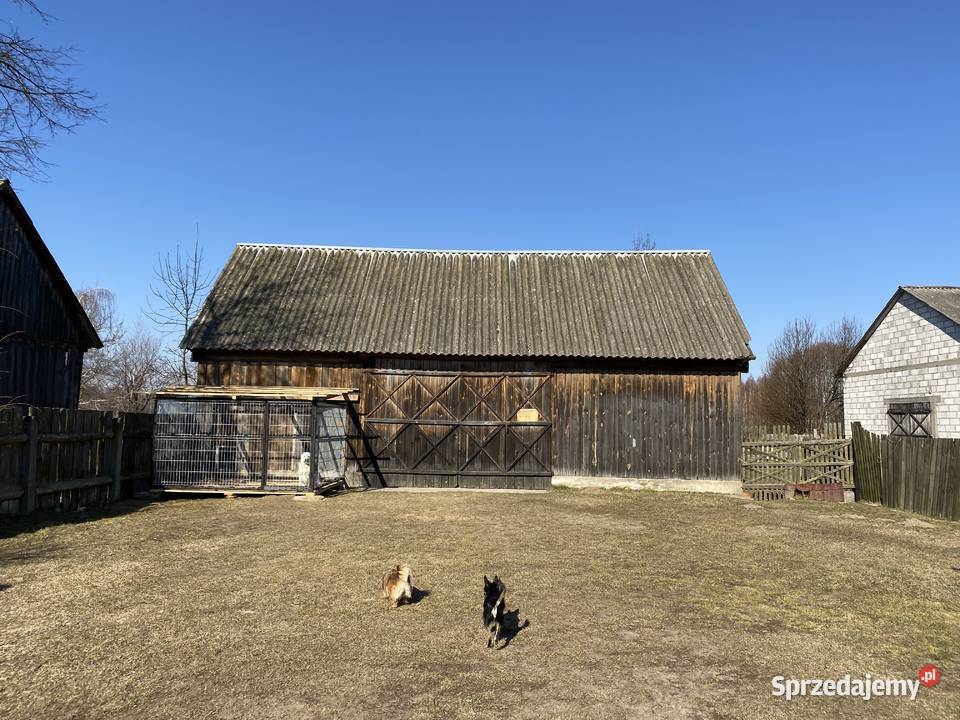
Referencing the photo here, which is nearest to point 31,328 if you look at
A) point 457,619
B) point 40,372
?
point 40,372

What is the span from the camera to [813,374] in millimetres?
42750

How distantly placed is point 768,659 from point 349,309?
50.8 ft

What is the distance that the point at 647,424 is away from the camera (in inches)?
651

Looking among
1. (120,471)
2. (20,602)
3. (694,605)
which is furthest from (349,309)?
(694,605)

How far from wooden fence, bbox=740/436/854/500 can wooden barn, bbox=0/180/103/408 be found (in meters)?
19.0

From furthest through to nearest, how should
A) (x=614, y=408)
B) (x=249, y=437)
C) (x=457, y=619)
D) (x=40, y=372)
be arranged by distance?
(x=614, y=408) → (x=40, y=372) → (x=249, y=437) → (x=457, y=619)

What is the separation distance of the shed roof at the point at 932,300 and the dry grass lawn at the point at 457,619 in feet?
29.2

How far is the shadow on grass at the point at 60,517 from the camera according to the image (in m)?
9.71

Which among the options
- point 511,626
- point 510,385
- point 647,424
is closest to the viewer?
point 511,626

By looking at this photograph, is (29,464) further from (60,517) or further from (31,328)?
(31,328)

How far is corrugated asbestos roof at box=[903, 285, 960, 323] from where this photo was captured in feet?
54.9

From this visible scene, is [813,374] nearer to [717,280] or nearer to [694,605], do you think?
[717,280]

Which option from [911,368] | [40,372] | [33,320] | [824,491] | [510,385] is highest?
[33,320]

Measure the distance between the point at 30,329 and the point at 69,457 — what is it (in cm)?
592
